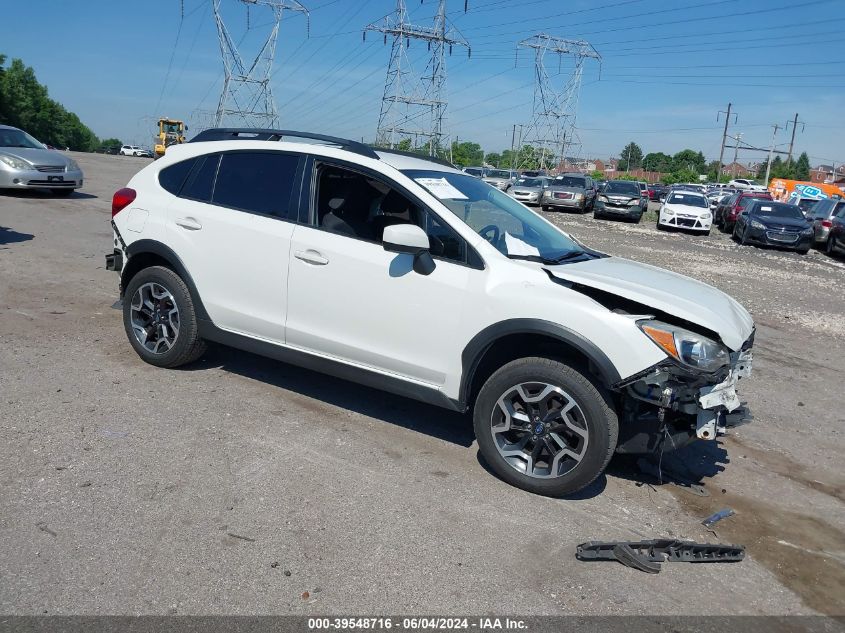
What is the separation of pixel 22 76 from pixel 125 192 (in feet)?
326

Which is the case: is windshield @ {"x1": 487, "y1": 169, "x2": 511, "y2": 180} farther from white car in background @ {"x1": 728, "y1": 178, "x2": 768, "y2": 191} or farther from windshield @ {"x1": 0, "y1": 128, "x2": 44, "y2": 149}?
windshield @ {"x1": 0, "y1": 128, "x2": 44, "y2": 149}

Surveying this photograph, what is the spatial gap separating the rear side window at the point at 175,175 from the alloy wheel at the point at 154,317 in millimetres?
774

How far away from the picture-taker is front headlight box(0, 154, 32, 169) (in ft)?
52.6

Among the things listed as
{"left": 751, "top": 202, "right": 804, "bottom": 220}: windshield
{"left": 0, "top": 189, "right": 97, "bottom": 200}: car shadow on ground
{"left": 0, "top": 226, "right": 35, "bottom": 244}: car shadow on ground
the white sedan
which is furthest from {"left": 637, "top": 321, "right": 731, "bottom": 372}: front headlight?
the white sedan

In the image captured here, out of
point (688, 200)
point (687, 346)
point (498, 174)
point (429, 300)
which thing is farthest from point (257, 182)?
point (498, 174)

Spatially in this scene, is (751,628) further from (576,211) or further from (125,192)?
(576,211)

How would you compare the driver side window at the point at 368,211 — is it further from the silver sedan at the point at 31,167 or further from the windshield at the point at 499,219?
the silver sedan at the point at 31,167

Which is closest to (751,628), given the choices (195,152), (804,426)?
(804,426)

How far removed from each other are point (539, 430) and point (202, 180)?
3227mm

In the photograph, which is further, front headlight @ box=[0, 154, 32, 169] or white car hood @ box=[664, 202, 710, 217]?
white car hood @ box=[664, 202, 710, 217]

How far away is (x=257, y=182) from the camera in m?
5.20

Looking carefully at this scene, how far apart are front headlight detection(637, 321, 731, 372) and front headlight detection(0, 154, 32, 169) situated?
53.9 feet

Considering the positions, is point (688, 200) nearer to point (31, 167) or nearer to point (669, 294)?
point (31, 167)

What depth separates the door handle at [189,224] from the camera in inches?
Result: 209
